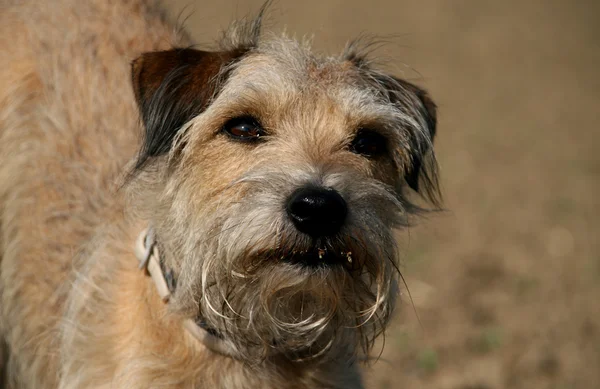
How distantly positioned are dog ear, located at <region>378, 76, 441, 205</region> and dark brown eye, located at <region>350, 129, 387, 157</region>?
6.3 inches

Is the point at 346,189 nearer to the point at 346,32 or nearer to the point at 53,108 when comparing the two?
the point at 53,108

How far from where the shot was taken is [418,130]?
353 centimetres

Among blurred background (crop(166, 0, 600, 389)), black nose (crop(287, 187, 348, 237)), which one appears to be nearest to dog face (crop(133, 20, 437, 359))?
black nose (crop(287, 187, 348, 237))

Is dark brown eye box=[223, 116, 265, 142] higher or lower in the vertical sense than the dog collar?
higher

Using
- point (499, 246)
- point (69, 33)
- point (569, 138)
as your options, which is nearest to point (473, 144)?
point (569, 138)

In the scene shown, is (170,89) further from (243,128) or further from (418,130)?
(418,130)

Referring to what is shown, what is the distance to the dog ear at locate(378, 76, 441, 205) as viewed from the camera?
3545mm

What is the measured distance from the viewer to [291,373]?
10.8ft

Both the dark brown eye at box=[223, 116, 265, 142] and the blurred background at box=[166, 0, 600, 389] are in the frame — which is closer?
the dark brown eye at box=[223, 116, 265, 142]

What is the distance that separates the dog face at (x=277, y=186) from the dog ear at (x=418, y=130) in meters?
0.01

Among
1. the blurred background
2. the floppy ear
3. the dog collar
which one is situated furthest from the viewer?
the blurred background

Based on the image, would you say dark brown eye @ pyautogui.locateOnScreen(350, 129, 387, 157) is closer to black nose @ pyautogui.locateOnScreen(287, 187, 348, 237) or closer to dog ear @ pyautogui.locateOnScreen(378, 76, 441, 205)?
dog ear @ pyautogui.locateOnScreen(378, 76, 441, 205)

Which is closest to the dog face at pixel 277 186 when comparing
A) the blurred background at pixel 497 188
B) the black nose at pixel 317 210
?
the black nose at pixel 317 210

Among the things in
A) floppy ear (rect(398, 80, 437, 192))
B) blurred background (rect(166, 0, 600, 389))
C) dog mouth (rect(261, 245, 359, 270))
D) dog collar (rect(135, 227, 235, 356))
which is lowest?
blurred background (rect(166, 0, 600, 389))
